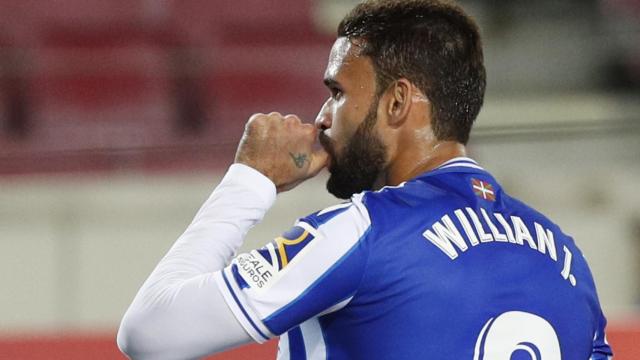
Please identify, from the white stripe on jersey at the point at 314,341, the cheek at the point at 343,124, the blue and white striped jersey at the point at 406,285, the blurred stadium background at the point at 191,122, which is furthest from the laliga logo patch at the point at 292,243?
the blurred stadium background at the point at 191,122

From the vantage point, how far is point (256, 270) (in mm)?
1531

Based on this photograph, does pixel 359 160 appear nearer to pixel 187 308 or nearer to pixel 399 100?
pixel 399 100

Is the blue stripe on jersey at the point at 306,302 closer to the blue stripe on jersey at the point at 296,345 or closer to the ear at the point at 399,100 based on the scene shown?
the blue stripe on jersey at the point at 296,345

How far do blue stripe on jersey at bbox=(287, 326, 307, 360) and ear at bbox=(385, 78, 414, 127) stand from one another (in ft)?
1.06

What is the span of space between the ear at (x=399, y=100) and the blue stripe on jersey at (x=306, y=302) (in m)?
0.22

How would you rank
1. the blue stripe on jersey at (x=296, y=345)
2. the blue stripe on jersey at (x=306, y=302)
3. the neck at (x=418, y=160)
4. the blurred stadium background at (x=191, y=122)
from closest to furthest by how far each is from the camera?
the blue stripe on jersey at (x=306, y=302)
the blue stripe on jersey at (x=296, y=345)
the neck at (x=418, y=160)
the blurred stadium background at (x=191, y=122)

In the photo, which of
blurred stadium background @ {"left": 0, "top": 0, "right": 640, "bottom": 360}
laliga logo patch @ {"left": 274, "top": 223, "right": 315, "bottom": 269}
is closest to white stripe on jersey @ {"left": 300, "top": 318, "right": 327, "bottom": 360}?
laliga logo patch @ {"left": 274, "top": 223, "right": 315, "bottom": 269}

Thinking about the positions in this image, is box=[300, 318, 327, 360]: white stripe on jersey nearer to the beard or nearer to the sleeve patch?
the sleeve patch

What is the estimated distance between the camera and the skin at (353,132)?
1.68m

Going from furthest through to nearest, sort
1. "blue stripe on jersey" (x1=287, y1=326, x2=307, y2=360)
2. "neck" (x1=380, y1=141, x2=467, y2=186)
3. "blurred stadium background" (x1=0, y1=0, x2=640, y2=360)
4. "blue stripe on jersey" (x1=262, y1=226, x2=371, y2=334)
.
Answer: "blurred stadium background" (x1=0, y1=0, x2=640, y2=360) < "neck" (x1=380, y1=141, x2=467, y2=186) < "blue stripe on jersey" (x1=287, y1=326, x2=307, y2=360) < "blue stripe on jersey" (x1=262, y1=226, x2=371, y2=334)

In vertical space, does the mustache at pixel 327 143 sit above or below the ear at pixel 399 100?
below

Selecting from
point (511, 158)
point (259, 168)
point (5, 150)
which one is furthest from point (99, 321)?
point (259, 168)

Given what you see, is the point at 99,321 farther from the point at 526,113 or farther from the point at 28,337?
the point at 526,113

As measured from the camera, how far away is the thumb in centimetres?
173
